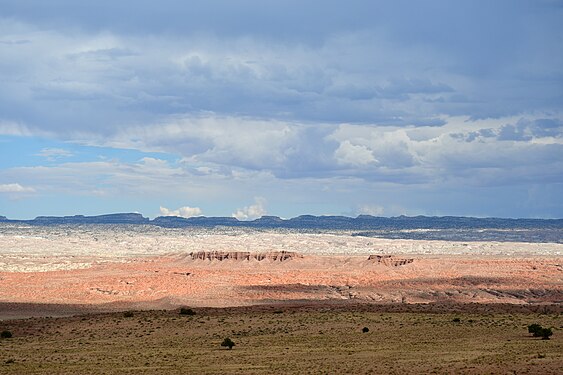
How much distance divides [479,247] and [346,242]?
31855 mm

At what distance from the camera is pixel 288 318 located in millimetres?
53781

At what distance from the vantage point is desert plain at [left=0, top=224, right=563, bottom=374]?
3731cm

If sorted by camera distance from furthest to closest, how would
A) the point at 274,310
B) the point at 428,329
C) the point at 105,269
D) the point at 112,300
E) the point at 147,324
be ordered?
the point at 105,269, the point at 112,300, the point at 274,310, the point at 147,324, the point at 428,329

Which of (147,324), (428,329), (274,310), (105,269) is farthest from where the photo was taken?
(105,269)

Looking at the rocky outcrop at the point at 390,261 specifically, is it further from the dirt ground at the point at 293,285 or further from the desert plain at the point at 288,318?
the desert plain at the point at 288,318

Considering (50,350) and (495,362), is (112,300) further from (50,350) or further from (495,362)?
(495,362)

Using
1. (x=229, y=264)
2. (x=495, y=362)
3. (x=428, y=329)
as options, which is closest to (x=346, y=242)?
(x=229, y=264)

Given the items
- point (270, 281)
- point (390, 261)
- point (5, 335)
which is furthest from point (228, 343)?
point (390, 261)

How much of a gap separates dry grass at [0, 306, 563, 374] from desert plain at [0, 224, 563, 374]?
9cm

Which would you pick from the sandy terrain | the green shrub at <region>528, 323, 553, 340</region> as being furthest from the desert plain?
the green shrub at <region>528, 323, 553, 340</region>

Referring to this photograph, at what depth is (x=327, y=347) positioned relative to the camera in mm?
42156

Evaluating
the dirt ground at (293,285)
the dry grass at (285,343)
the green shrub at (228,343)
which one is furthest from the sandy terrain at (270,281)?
the green shrub at (228,343)

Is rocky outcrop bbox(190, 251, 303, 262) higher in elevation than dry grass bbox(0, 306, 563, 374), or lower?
higher

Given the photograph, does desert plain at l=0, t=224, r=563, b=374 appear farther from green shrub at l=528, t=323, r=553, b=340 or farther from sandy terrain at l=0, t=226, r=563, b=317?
green shrub at l=528, t=323, r=553, b=340
